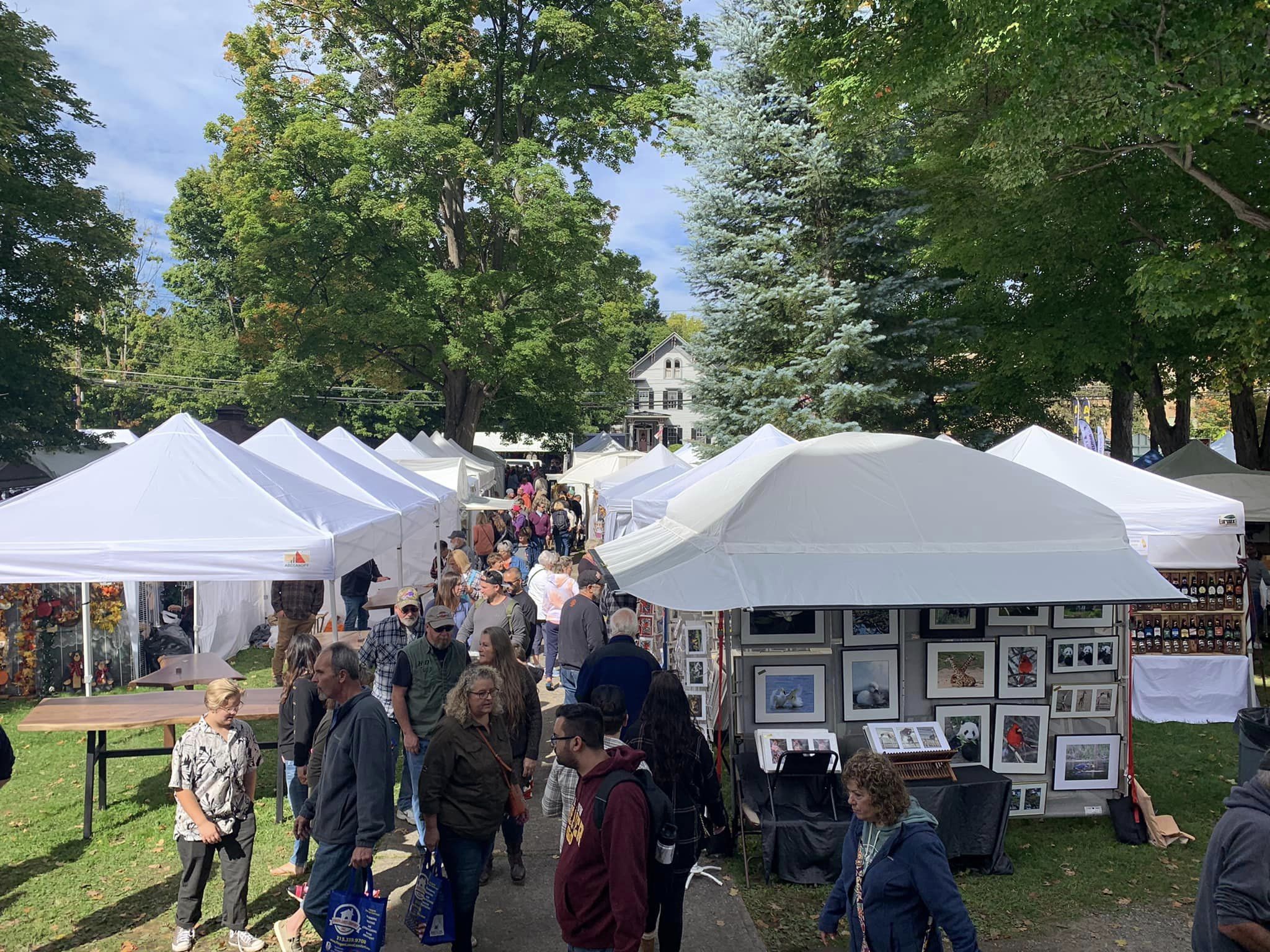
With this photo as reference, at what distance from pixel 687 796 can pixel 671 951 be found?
2.49 ft

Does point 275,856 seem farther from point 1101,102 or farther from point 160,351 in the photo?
point 160,351

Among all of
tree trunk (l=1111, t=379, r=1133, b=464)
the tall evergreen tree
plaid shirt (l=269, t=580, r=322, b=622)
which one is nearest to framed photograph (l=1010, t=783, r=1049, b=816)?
plaid shirt (l=269, t=580, r=322, b=622)

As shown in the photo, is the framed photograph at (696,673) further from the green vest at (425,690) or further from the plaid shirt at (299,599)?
the plaid shirt at (299,599)

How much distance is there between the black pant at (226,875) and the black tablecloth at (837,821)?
316 centimetres

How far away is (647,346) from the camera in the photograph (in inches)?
3391

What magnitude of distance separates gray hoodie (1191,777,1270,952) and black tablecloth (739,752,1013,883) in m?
2.97

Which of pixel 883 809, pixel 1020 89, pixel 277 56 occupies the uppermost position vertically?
pixel 277 56

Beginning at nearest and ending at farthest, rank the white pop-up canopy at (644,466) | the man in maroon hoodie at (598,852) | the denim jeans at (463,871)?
the man in maroon hoodie at (598,852) < the denim jeans at (463,871) < the white pop-up canopy at (644,466)

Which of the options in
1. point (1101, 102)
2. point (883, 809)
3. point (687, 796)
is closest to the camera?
point (883, 809)

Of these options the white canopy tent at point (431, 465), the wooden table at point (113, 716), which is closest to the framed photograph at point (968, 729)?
the wooden table at point (113, 716)

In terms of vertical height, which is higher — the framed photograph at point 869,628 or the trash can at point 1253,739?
the framed photograph at point 869,628

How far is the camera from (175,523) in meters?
8.10

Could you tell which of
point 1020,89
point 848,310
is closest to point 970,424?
point 848,310

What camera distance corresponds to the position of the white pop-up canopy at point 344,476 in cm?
1199
